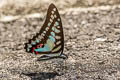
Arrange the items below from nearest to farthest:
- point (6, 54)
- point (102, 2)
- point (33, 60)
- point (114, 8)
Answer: point (33, 60) < point (6, 54) < point (114, 8) < point (102, 2)

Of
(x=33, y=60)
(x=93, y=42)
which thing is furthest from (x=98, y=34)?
(x=33, y=60)

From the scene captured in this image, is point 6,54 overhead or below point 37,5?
below

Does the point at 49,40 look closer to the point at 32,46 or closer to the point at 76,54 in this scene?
the point at 32,46

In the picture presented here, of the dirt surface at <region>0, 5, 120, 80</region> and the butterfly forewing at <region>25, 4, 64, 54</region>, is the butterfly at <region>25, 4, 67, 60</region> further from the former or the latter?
the dirt surface at <region>0, 5, 120, 80</region>

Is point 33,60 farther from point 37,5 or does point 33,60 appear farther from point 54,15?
point 37,5

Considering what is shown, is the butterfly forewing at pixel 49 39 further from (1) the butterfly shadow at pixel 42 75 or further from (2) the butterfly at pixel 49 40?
(1) the butterfly shadow at pixel 42 75

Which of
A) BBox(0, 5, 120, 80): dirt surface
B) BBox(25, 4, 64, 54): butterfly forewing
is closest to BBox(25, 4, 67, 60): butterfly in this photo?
BBox(25, 4, 64, 54): butterfly forewing
